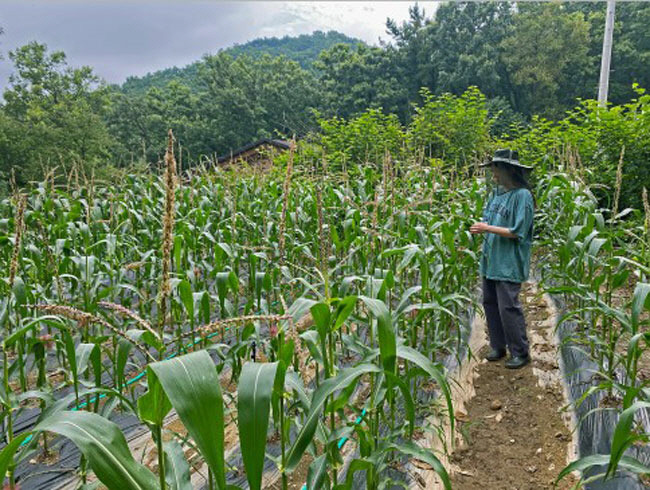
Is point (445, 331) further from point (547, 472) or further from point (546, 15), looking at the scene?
point (546, 15)

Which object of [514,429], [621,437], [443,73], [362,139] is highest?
[443,73]

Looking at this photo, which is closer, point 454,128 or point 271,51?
point 454,128

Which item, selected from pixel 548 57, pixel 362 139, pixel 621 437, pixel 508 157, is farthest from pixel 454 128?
pixel 548 57

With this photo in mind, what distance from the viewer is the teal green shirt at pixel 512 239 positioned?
3309 mm

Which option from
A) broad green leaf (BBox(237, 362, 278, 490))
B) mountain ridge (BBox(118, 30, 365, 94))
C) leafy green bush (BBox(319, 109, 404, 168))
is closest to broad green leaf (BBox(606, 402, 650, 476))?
broad green leaf (BBox(237, 362, 278, 490))

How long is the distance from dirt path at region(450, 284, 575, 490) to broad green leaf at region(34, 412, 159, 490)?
2.00 meters

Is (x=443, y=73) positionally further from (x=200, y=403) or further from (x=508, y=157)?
(x=200, y=403)

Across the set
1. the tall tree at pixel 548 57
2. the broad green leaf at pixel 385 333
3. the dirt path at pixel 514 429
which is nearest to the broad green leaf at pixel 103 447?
the broad green leaf at pixel 385 333

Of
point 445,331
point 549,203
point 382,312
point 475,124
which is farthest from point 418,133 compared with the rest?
point 382,312

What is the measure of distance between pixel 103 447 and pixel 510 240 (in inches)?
127

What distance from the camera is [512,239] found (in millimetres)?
3404

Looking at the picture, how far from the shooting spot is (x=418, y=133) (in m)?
11.3

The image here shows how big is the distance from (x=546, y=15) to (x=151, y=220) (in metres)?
34.3

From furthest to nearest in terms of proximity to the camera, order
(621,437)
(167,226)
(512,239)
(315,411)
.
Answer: (512,239) < (621,437) < (315,411) < (167,226)
